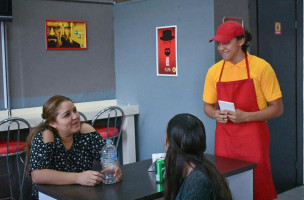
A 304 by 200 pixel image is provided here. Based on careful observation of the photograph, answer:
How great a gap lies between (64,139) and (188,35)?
173 cm

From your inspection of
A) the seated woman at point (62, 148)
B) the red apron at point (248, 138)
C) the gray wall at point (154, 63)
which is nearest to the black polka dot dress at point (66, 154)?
the seated woman at point (62, 148)

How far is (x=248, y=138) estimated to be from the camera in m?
2.91

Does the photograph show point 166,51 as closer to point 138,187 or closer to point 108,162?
point 108,162

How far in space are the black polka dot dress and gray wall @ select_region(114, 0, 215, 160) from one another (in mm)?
1377

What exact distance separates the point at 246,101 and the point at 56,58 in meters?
2.27

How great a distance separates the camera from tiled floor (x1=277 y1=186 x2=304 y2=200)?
413 centimetres

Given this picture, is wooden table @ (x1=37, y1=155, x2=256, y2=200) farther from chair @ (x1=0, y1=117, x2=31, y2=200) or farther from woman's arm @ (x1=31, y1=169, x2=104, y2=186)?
chair @ (x1=0, y1=117, x2=31, y2=200)

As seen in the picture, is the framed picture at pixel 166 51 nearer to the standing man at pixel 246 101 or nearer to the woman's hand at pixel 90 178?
the standing man at pixel 246 101

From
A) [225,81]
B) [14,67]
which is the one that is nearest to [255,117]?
[225,81]

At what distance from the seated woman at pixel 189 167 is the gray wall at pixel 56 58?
2854 millimetres

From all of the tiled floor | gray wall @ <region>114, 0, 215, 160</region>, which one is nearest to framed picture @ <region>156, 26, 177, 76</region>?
gray wall @ <region>114, 0, 215, 160</region>

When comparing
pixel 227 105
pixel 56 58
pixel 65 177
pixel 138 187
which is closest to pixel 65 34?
pixel 56 58

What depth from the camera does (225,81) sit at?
2.97 m

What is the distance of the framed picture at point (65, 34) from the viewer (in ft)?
14.3
